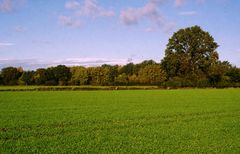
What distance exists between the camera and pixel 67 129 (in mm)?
20109

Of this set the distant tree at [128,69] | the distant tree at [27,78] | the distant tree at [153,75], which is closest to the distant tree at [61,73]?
the distant tree at [27,78]

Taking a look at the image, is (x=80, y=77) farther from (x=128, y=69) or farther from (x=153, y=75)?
(x=153, y=75)

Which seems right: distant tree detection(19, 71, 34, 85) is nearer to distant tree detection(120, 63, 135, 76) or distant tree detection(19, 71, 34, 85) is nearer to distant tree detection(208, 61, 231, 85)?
distant tree detection(120, 63, 135, 76)

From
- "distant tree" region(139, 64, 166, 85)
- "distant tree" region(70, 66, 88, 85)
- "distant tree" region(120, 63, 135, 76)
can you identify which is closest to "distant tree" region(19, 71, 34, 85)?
"distant tree" region(70, 66, 88, 85)

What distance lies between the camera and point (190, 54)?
9994 cm

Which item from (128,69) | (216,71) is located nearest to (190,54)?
(216,71)

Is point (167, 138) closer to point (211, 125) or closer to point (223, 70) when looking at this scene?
point (211, 125)

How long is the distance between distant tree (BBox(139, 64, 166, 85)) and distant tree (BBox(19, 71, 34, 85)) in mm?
38624

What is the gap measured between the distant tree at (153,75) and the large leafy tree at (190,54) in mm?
8203

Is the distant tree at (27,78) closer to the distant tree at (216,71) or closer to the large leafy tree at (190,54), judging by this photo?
the large leafy tree at (190,54)

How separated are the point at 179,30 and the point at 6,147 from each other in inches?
3625

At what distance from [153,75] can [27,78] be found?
45.7m

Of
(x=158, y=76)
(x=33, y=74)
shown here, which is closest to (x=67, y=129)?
(x=158, y=76)

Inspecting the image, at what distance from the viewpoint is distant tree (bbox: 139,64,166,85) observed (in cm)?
11300
